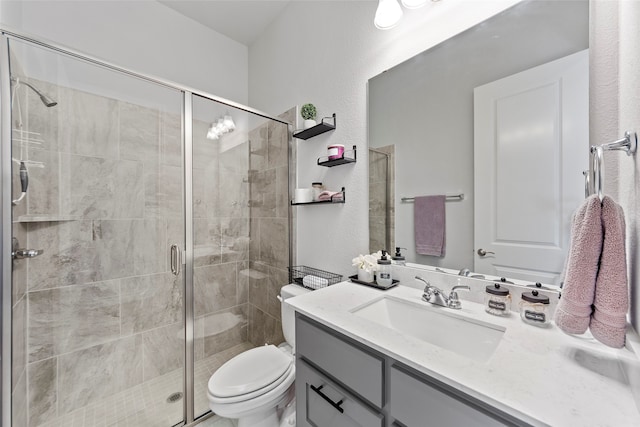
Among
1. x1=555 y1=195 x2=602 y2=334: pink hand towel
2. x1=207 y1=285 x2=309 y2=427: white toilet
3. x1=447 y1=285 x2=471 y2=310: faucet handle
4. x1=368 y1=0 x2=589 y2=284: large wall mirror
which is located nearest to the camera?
x1=555 y1=195 x2=602 y2=334: pink hand towel

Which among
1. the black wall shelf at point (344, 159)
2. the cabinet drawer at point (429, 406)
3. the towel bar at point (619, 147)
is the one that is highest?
the black wall shelf at point (344, 159)

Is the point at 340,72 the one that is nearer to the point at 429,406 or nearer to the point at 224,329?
the point at 429,406

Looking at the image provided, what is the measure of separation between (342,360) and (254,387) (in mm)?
633

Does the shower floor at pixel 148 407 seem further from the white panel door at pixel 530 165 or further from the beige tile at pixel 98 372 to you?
the white panel door at pixel 530 165

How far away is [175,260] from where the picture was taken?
1599 millimetres

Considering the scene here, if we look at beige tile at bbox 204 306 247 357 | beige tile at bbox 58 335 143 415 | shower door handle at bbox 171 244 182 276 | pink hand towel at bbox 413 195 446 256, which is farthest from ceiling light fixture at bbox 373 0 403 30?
beige tile at bbox 58 335 143 415

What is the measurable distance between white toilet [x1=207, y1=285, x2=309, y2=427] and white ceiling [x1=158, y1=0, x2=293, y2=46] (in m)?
2.48

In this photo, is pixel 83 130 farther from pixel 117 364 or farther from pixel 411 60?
pixel 411 60

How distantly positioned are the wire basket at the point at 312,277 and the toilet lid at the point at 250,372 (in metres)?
0.41

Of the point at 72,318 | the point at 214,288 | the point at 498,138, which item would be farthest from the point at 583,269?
the point at 72,318

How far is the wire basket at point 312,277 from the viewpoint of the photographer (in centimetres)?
155

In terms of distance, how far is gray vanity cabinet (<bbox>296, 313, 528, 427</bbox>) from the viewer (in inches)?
22.1

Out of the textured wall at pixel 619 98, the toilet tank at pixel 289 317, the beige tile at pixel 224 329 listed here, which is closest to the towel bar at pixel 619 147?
the textured wall at pixel 619 98

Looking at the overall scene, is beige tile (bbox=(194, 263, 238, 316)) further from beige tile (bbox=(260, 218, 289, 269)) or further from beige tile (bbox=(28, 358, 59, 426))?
beige tile (bbox=(28, 358, 59, 426))
